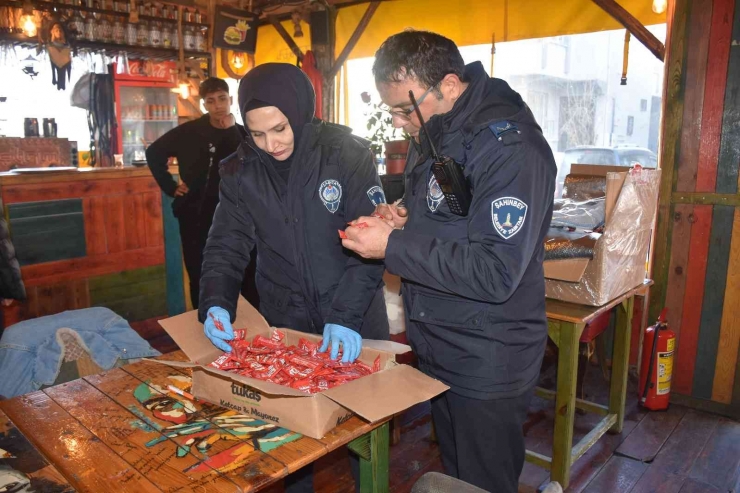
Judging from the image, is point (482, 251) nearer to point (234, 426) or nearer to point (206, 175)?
point (234, 426)

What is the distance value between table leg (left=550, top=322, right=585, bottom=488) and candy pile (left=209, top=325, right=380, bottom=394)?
1.20m

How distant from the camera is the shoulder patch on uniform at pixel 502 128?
4.52ft

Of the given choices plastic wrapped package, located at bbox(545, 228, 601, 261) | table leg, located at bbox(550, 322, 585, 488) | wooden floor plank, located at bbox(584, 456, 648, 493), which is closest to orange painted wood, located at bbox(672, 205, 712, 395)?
wooden floor plank, located at bbox(584, 456, 648, 493)

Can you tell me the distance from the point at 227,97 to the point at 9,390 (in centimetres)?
209

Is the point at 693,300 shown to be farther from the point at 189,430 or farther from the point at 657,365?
the point at 189,430

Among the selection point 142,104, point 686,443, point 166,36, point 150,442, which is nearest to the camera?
point 150,442

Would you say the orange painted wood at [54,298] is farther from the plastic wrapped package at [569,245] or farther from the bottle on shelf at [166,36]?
the plastic wrapped package at [569,245]

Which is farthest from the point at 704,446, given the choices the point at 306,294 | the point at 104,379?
the point at 104,379

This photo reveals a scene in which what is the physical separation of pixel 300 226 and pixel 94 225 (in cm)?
292

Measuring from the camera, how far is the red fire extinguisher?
3.13 m

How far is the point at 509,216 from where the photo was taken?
4.37 ft

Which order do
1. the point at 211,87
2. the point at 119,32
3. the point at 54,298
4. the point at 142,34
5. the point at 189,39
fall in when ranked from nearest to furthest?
the point at 211,87 → the point at 54,298 → the point at 119,32 → the point at 142,34 → the point at 189,39

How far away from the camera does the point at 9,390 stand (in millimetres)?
2398

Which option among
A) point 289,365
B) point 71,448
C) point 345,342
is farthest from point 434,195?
point 71,448
